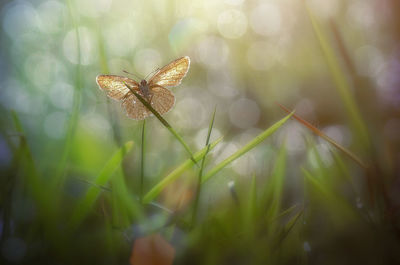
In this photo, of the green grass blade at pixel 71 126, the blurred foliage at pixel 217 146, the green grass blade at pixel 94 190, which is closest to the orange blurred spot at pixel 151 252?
the blurred foliage at pixel 217 146

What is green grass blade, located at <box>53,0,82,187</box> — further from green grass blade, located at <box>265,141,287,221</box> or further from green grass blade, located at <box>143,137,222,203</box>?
green grass blade, located at <box>265,141,287,221</box>

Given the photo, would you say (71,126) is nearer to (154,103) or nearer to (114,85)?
(114,85)

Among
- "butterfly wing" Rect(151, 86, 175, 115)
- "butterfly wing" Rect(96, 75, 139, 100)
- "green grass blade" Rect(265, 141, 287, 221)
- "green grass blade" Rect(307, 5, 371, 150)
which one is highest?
"butterfly wing" Rect(96, 75, 139, 100)

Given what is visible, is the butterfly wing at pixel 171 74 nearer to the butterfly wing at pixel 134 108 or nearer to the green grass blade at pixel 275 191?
the butterfly wing at pixel 134 108

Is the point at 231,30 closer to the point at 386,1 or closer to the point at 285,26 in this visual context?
the point at 285,26

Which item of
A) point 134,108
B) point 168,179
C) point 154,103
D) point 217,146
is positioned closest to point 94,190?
point 168,179

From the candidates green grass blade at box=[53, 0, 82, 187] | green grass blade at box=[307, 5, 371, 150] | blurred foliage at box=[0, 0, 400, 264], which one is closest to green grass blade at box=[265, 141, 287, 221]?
blurred foliage at box=[0, 0, 400, 264]
